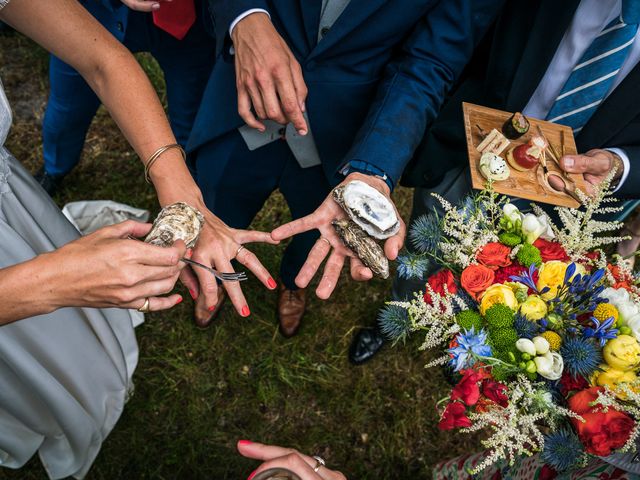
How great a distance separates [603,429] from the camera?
3.66 ft

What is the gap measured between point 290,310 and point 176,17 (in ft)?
5.74

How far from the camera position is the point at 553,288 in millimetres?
1260

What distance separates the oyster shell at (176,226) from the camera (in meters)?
1.42

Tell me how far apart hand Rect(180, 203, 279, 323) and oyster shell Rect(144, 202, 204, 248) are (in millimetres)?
82

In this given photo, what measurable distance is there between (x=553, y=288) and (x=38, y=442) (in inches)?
91.5

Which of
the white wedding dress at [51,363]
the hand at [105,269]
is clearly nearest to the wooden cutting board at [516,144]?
the hand at [105,269]

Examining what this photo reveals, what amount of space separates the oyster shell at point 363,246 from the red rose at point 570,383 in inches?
24.8

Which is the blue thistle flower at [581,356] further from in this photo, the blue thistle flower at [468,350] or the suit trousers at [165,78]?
the suit trousers at [165,78]

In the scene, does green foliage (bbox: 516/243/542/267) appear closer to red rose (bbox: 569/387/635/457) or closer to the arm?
red rose (bbox: 569/387/635/457)

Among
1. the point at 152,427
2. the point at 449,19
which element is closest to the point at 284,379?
the point at 152,427

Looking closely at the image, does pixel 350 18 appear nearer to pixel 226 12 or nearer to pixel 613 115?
pixel 226 12

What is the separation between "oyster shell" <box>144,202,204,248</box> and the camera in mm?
1417

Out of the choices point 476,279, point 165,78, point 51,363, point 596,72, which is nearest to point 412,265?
point 476,279

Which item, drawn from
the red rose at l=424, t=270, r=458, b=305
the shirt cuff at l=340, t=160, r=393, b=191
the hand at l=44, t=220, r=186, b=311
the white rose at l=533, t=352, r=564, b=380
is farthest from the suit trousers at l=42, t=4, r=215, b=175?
the white rose at l=533, t=352, r=564, b=380
